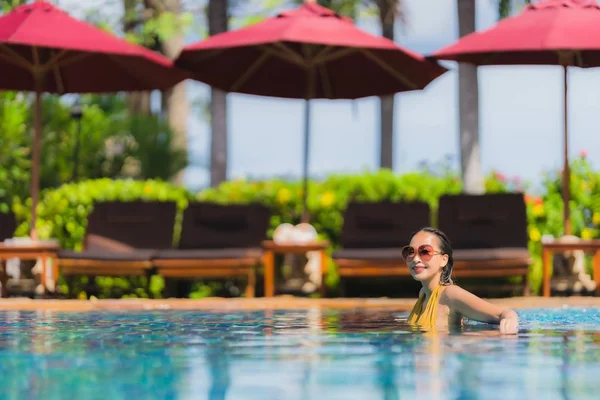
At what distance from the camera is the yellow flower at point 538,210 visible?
12.7m

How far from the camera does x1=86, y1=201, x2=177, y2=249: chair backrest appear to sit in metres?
12.6

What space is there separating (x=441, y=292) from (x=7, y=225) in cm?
678

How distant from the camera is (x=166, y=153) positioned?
21.2 meters

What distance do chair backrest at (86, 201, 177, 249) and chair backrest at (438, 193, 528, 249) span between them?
2915 mm

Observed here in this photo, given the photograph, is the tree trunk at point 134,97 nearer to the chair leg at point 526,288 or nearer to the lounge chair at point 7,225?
the lounge chair at point 7,225

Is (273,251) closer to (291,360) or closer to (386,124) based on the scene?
(291,360)

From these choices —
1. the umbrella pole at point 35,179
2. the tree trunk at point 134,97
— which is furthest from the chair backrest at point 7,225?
the tree trunk at point 134,97

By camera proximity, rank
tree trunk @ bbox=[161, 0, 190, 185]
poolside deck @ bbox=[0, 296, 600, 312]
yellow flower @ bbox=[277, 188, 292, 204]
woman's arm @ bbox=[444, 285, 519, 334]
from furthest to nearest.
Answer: tree trunk @ bbox=[161, 0, 190, 185] → yellow flower @ bbox=[277, 188, 292, 204] → poolside deck @ bbox=[0, 296, 600, 312] → woman's arm @ bbox=[444, 285, 519, 334]

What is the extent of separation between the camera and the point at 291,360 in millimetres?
5938

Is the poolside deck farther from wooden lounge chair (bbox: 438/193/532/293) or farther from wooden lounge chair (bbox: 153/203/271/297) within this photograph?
wooden lounge chair (bbox: 153/203/271/297)

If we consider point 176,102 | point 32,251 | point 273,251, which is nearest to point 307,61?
point 273,251

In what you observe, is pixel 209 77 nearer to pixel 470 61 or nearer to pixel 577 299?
pixel 470 61

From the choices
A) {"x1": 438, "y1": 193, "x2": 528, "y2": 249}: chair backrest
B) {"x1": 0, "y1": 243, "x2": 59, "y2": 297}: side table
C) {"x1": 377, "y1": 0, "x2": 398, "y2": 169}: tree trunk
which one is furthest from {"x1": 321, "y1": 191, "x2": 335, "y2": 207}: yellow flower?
{"x1": 377, "y1": 0, "x2": 398, "y2": 169}: tree trunk

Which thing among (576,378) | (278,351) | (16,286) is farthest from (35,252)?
(576,378)
